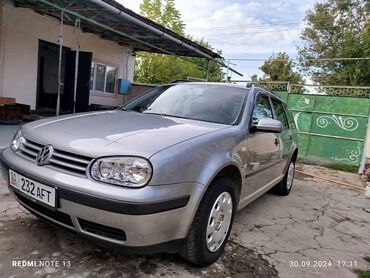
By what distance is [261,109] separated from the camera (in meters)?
3.70

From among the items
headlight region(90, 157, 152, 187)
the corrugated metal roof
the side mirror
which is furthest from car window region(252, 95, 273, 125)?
the corrugated metal roof

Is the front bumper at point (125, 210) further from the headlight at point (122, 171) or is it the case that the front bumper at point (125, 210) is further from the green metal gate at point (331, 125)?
the green metal gate at point (331, 125)

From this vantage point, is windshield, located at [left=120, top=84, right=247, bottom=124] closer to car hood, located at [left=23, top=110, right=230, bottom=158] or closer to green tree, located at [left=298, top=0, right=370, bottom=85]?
car hood, located at [left=23, top=110, right=230, bottom=158]

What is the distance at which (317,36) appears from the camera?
A: 1015 inches

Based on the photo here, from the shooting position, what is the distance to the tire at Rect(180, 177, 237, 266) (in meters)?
2.35

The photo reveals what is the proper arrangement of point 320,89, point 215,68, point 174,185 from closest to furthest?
point 174,185, point 320,89, point 215,68

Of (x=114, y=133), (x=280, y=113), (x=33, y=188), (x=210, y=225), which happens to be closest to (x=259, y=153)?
(x=210, y=225)

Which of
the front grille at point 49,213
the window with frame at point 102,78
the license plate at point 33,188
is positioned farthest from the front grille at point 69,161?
the window with frame at point 102,78

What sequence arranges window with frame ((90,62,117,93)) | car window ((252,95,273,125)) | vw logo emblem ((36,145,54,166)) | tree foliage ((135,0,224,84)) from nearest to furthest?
vw logo emblem ((36,145,54,166)) < car window ((252,95,273,125)) < window with frame ((90,62,117,93)) < tree foliage ((135,0,224,84))

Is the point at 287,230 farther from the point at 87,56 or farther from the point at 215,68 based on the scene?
the point at 215,68

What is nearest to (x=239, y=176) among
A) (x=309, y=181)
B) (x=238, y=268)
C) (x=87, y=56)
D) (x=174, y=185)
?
(x=238, y=268)

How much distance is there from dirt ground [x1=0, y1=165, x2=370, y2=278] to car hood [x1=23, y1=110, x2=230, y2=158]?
65 cm

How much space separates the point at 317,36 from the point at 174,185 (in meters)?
27.2

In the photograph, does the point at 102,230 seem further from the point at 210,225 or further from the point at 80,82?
the point at 80,82
